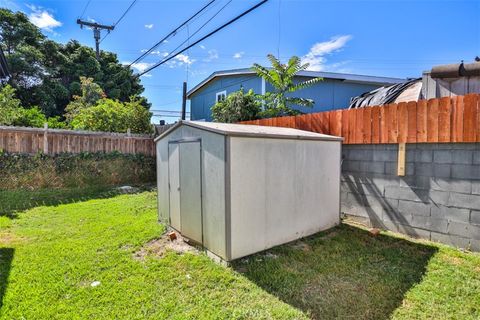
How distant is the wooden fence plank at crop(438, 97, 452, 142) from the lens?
404 centimetres

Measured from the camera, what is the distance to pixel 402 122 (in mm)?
4566

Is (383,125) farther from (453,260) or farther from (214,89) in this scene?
(214,89)

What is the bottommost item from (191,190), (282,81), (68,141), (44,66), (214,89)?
(191,190)

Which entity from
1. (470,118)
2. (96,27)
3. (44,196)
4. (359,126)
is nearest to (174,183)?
(359,126)

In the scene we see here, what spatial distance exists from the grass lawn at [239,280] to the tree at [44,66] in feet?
51.3

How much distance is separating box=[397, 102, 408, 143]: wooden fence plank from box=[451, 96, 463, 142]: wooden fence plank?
659 millimetres

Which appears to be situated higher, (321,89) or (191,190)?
(321,89)

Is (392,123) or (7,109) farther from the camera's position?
(7,109)

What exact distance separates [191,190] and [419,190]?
3831 mm

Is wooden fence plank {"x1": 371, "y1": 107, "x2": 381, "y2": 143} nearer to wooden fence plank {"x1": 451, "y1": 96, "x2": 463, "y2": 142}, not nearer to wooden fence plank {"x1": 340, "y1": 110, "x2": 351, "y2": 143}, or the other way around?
wooden fence plank {"x1": 340, "y1": 110, "x2": 351, "y2": 143}

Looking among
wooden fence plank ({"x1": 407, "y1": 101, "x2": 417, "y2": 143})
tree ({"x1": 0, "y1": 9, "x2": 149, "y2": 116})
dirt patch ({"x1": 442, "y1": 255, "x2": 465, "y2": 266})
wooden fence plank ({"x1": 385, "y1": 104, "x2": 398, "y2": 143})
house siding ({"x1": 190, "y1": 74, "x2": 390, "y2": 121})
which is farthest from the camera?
tree ({"x1": 0, "y1": 9, "x2": 149, "y2": 116})

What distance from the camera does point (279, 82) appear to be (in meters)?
9.64

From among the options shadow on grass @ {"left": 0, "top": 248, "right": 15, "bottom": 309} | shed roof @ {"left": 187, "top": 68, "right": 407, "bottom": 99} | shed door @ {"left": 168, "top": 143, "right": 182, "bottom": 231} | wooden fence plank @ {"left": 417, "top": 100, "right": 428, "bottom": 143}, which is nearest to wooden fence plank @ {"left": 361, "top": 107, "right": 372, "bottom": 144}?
wooden fence plank @ {"left": 417, "top": 100, "right": 428, "bottom": 143}

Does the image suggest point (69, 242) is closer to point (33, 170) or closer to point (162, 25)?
point (33, 170)
